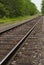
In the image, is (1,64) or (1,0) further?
(1,0)

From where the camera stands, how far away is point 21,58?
21.7 feet

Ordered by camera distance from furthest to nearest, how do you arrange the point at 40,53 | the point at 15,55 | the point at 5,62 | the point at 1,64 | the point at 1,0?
the point at 1,0
the point at 40,53
the point at 15,55
the point at 5,62
the point at 1,64

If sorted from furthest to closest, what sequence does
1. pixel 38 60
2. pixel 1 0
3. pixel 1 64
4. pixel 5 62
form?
pixel 1 0 → pixel 38 60 → pixel 5 62 → pixel 1 64

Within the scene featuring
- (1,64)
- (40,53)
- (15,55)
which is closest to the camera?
(1,64)

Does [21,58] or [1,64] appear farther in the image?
[21,58]

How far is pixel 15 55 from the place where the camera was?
688cm

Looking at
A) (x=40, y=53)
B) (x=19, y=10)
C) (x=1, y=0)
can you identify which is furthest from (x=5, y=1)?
(x=40, y=53)

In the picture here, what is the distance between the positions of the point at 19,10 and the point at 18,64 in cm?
5532

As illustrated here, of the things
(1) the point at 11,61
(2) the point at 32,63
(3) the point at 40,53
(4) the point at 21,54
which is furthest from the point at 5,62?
(3) the point at 40,53

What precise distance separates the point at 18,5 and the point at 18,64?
56.9 metres

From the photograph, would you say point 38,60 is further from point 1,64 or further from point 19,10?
point 19,10

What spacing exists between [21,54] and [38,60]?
97 centimetres

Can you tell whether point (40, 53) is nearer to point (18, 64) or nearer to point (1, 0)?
point (18, 64)

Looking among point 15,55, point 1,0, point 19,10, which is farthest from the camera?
point 19,10
